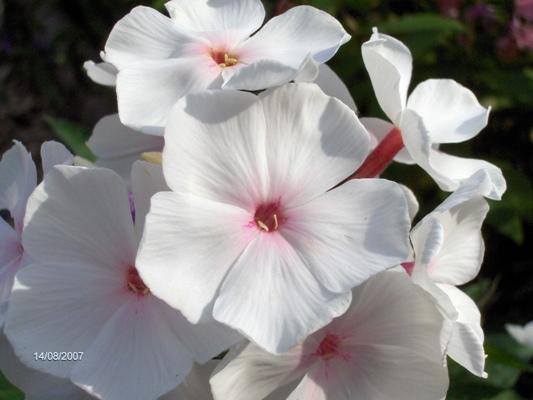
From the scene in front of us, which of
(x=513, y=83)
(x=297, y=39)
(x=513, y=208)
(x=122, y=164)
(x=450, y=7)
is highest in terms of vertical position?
(x=297, y=39)

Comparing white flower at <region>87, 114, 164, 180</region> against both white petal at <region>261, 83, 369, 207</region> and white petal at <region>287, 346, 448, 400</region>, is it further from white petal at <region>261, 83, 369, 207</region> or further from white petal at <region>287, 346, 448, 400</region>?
white petal at <region>287, 346, 448, 400</region>

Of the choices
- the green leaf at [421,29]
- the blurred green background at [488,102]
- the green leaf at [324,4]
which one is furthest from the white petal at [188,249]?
the green leaf at [421,29]

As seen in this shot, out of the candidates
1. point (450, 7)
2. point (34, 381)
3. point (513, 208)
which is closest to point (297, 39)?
point (34, 381)

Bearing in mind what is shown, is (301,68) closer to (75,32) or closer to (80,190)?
(80,190)

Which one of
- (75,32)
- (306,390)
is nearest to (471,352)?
(306,390)

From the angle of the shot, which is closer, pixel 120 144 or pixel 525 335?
pixel 120 144

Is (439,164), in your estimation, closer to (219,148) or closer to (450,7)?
(219,148)
